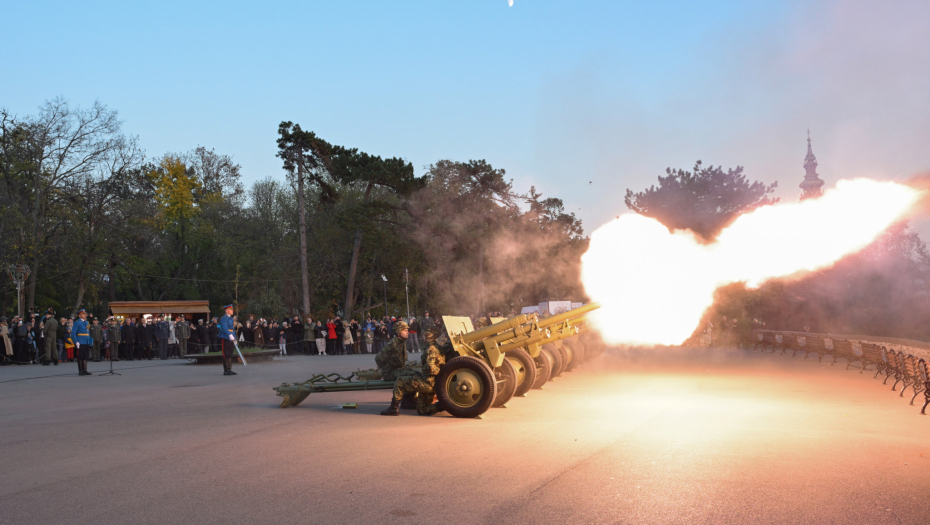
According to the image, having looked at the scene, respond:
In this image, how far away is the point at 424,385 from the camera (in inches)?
449

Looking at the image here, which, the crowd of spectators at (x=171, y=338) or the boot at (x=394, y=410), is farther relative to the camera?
the crowd of spectators at (x=171, y=338)

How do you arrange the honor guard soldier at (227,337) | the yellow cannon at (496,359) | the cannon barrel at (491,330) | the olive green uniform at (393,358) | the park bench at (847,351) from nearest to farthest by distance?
the yellow cannon at (496,359), the cannon barrel at (491,330), the olive green uniform at (393,358), the honor guard soldier at (227,337), the park bench at (847,351)

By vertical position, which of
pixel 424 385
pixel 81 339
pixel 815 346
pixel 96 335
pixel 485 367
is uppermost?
pixel 96 335

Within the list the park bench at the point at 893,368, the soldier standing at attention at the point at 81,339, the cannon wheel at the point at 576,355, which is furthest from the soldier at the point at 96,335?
the park bench at the point at 893,368

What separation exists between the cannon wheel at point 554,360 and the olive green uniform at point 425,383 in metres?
5.11

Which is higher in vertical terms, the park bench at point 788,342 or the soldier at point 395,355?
the soldier at point 395,355

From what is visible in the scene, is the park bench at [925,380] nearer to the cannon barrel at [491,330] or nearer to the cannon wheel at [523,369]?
the cannon wheel at [523,369]

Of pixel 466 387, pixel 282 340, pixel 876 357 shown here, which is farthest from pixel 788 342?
pixel 282 340

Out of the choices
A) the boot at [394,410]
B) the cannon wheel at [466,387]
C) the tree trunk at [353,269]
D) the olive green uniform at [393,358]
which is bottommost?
the boot at [394,410]

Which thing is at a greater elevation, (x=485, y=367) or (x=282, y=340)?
(x=282, y=340)

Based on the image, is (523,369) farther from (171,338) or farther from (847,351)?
(171,338)

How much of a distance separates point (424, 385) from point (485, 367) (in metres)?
1.02

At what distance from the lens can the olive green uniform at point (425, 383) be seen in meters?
11.4

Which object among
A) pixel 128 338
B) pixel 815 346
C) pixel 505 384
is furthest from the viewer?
pixel 128 338
